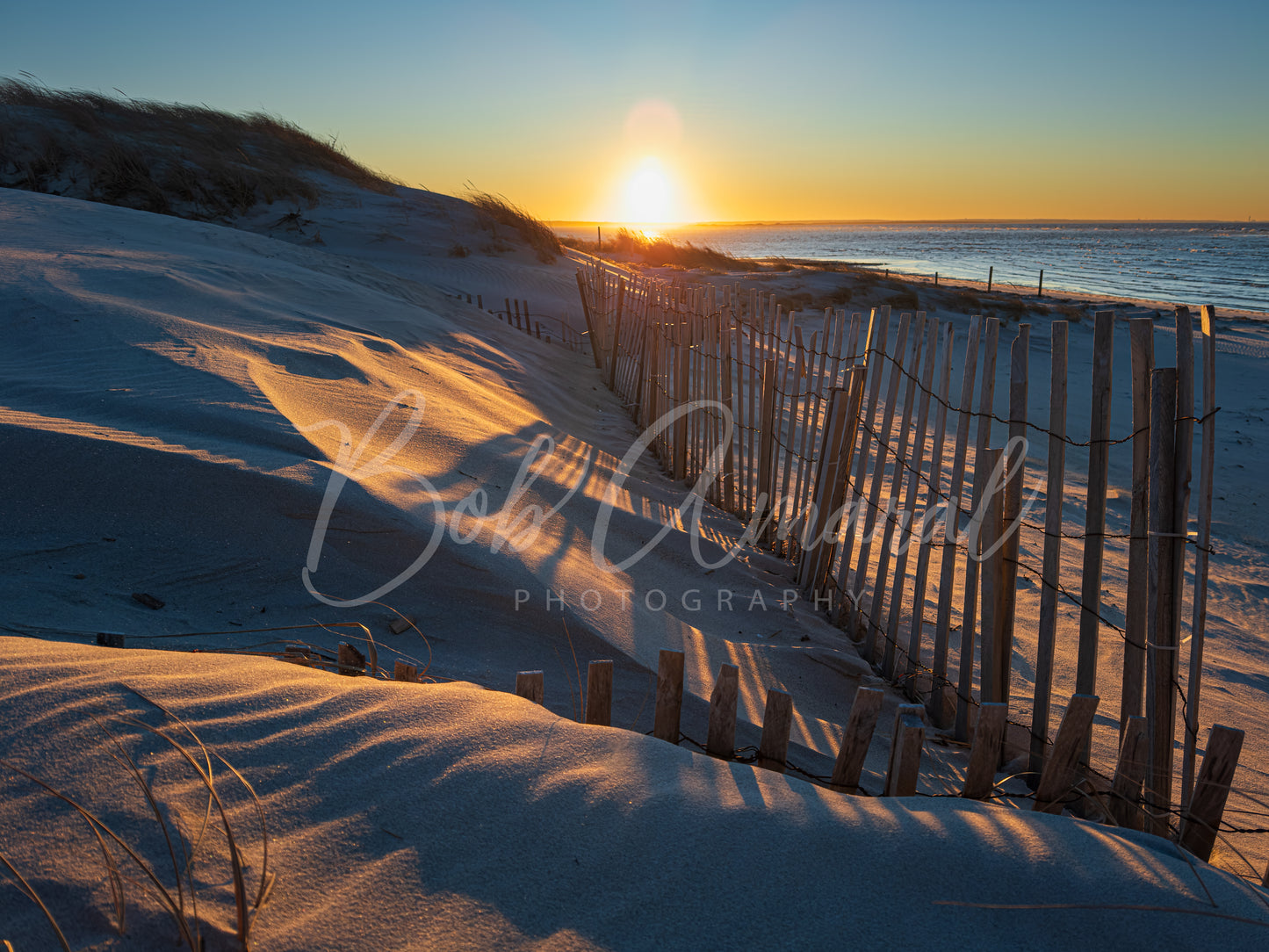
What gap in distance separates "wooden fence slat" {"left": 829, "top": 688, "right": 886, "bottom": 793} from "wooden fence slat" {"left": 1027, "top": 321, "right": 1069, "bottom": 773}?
2.77 feet

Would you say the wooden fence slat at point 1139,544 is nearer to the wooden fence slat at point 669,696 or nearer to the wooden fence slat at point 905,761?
the wooden fence slat at point 905,761

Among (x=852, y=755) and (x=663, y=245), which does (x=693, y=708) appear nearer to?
(x=852, y=755)

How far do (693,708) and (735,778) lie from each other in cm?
92

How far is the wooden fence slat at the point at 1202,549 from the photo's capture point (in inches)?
76.0

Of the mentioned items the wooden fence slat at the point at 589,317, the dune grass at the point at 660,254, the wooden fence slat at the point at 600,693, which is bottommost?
the wooden fence slat at the point at 600,693

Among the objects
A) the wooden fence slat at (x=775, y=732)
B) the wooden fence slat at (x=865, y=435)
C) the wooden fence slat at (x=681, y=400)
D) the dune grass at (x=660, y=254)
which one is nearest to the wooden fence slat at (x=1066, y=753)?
the wooden fence slat at (x=775, y=732)

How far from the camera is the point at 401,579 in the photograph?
3072 millimetres

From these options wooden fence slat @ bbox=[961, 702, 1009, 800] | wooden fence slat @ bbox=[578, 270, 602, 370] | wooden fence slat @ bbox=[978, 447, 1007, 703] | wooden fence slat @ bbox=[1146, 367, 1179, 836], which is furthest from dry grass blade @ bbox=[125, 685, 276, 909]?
wooden fence slat @ bbox=[578, 270, 602, 370]

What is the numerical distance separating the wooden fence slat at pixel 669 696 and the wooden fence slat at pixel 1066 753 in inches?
37.9

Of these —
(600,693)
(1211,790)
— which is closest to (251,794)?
(600,693)

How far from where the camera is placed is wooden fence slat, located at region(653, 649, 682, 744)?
2055 mm

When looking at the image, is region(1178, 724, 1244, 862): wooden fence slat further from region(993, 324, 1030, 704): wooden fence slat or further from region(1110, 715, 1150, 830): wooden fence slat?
region(993, 324, 1030, 704): wooden fence slat

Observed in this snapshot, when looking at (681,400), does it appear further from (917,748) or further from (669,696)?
(917,748)

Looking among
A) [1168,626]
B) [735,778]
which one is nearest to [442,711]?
[735,778]
